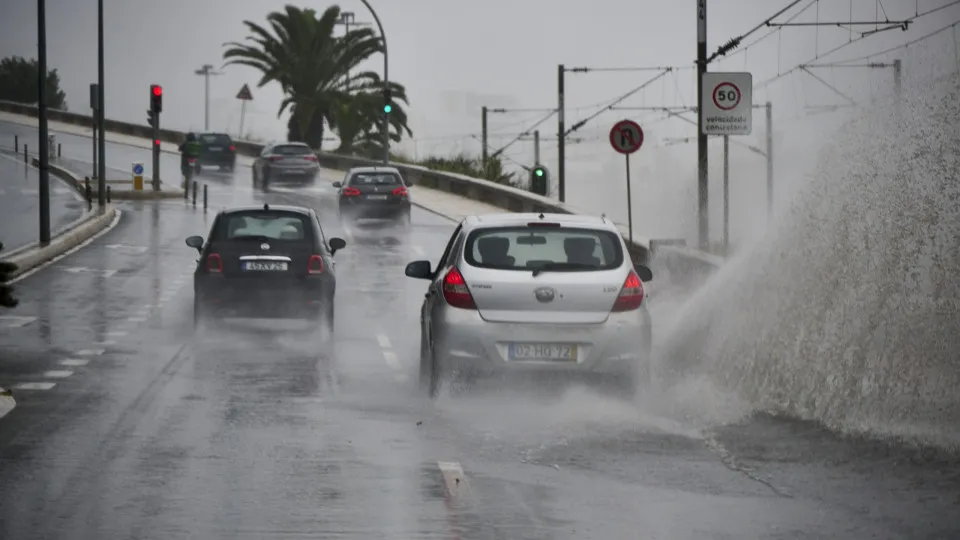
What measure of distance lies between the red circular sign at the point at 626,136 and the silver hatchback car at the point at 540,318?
14234 mm

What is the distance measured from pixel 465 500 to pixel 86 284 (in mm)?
20131

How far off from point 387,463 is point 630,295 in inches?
129

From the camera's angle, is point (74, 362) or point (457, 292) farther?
point (74, 362)

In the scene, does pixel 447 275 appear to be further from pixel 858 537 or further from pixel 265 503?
pixel 858 537

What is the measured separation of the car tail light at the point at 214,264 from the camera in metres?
20.5

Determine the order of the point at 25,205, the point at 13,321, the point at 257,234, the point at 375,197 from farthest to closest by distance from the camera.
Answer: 1. the point at 25,205
2. the point at 375,197
3. the point at 13,321
4. the point at 257,234

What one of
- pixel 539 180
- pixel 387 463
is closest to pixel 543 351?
pixel 387 463

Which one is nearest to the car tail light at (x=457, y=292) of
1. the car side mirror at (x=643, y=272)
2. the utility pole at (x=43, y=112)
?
the car side mirror at (x=643, y=272)

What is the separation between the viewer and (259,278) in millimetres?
20516

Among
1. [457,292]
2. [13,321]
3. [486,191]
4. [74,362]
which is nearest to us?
[457,292]

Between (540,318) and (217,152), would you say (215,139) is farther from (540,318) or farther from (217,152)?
(540,318)

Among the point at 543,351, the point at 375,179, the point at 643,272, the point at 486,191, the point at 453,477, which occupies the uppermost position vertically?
the point at 375,179

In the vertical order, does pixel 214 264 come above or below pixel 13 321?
above

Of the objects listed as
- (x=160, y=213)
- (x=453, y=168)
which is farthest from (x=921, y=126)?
(x=453, y=168)
